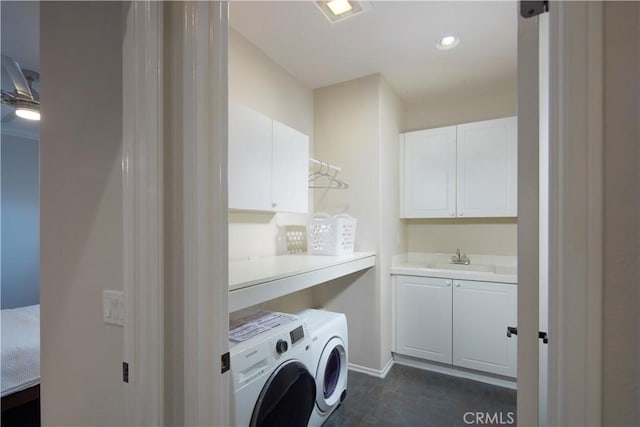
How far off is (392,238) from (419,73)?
152 centimetres

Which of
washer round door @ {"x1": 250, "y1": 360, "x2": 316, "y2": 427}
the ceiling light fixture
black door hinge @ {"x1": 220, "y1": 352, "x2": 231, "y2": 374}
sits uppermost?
the ceiling light fixture

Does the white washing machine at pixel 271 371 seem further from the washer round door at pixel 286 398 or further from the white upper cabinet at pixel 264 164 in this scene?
the white upper cabinet at pixel 264 164

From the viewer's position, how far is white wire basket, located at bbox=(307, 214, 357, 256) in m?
2.28

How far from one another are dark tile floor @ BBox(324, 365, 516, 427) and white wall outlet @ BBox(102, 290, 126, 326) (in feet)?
5.40

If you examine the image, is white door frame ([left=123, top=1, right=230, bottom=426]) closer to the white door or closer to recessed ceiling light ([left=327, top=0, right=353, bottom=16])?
the white door

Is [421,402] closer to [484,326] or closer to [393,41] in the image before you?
[484,326]

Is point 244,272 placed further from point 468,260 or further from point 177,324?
point 468,260

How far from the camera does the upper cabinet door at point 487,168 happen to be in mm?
2656

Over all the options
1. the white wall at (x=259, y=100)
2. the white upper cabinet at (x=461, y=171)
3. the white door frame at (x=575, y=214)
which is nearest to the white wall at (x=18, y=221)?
the white wall at (x=259, y=100)

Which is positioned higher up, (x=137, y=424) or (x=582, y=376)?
(x=582, y=376)

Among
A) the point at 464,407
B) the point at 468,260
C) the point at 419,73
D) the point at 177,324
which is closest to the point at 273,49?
the point at 419,73

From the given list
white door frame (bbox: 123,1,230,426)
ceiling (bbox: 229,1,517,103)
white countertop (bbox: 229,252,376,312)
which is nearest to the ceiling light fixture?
ceiling (bbox: 229,1,517,103)

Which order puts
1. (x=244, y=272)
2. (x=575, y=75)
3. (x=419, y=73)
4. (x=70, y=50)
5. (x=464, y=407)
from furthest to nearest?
1. (x=419, y=73)
2. (x=464, y=407)
3. (x=244, y=272)
4. (x=70, y=50)
5. (x=575, y=75)

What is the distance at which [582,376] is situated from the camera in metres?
→ 0.49
